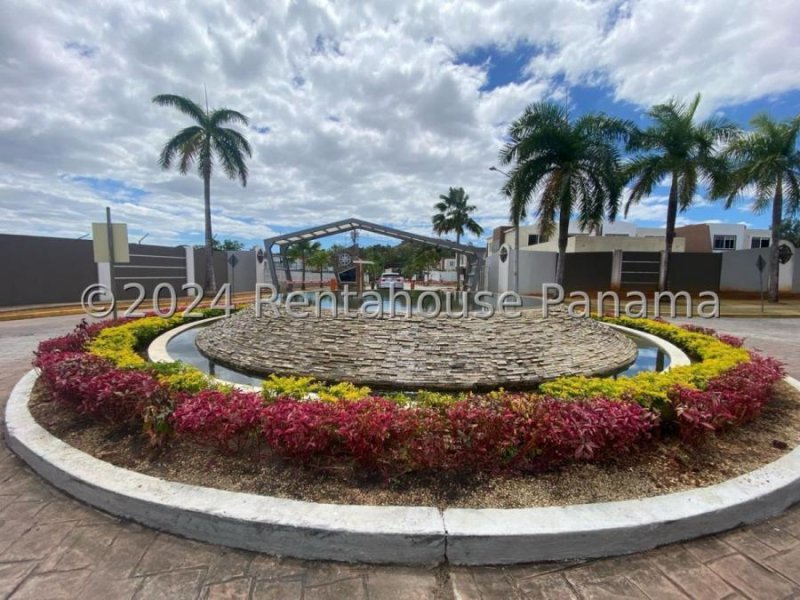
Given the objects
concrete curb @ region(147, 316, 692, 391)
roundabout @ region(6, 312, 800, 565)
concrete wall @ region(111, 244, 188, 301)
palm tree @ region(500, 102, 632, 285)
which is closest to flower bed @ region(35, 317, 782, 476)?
roundabout @ region(6, 312, 800, 565)

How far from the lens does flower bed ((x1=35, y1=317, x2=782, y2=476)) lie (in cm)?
282

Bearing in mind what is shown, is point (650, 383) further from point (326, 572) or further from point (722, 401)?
point (326, 572)

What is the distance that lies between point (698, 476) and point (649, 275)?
2477 cm

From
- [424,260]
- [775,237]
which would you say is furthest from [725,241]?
[424,260]

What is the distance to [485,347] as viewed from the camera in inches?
228

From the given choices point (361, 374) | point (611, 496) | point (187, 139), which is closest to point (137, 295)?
point (187, 139)

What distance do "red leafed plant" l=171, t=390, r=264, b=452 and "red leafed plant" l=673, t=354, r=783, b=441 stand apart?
3.28 meters

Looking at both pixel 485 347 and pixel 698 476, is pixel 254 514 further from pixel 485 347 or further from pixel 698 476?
pixel 485 347

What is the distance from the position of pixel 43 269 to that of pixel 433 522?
72.4 feet

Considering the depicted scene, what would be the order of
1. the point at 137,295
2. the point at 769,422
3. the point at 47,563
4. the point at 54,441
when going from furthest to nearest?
the point at 137,295 < the point at 769,422 < the point at 54,441 < the point at 47,563

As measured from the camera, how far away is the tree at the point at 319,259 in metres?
41.5

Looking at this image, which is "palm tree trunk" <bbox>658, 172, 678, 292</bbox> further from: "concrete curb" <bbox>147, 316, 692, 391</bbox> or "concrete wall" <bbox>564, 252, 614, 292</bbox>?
"concrete curb" <bbox>147, 316, 692, 391</bbox>

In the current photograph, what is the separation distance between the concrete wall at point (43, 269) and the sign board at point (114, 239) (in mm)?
14238

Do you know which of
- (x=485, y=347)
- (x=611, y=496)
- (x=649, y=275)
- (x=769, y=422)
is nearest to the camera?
(x=611, y=496)
